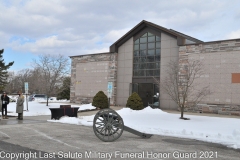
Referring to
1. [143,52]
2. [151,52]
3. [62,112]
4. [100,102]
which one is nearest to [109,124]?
[62,112]

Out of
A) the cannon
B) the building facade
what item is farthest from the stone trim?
the cannon

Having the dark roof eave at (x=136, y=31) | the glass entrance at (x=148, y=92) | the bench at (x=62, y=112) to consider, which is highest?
the dark roof eave at (x=136, y=31)

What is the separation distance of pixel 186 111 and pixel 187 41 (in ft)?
19.7

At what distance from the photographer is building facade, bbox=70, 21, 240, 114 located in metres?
19.2

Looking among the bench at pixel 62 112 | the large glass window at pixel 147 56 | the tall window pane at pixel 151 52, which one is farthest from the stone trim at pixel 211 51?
the bench at pixel 62 112

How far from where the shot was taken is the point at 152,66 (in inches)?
951

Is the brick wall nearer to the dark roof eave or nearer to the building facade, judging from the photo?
the building facade

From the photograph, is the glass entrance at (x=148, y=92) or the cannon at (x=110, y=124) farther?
the glass entrance at (x=148, y=92)

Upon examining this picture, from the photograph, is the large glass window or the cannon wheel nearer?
the cannon wheel

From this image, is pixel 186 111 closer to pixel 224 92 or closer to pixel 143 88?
pixel 224 92

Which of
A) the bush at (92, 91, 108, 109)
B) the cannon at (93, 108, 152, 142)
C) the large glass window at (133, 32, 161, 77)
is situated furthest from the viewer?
the large glass window at (133, 32, 161, 77)

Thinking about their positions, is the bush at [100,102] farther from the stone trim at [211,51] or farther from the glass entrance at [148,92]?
the stone trim at [211,51]

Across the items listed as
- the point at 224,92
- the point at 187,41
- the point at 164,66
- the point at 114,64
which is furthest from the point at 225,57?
the point at 114,64

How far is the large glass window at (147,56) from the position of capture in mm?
23938
